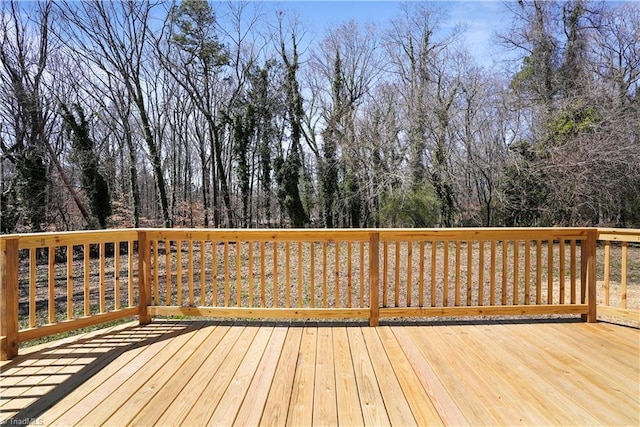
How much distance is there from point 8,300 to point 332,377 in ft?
Result: 7.88

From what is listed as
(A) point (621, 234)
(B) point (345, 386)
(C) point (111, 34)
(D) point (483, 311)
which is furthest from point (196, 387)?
(C) point (111, 34)

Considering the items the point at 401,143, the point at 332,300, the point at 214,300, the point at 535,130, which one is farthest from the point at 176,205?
the point at 535,130

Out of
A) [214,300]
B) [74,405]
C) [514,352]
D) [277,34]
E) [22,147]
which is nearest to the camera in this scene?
[74,405]

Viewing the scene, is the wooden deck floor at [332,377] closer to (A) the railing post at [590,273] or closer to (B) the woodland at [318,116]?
(A) the railing post at [590,273]

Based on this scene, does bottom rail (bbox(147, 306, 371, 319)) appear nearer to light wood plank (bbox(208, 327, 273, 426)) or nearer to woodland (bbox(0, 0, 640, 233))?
light wood plank (bbox(208, 327, 273, 426))

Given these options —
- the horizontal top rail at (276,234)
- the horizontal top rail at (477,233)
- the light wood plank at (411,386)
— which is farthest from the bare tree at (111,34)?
the light wood plank at (411,386)

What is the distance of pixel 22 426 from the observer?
1.69 meters

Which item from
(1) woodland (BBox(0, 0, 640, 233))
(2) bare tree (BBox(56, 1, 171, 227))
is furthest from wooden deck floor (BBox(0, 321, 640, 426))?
(2) bare tree (BBox(56, 1, 171, 227))

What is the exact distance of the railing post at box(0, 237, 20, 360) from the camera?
2.46m

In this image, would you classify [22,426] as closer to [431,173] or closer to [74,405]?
[74,405]

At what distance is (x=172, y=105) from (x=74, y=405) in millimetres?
15440

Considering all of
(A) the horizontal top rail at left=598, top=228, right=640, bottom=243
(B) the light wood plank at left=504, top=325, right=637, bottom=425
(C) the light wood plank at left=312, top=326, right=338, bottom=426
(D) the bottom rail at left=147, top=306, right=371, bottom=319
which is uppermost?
(A) the horizontal top rail at left=598, top=228, right=640, bottom=243

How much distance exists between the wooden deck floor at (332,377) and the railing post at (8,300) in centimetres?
13

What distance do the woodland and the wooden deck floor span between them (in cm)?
919
